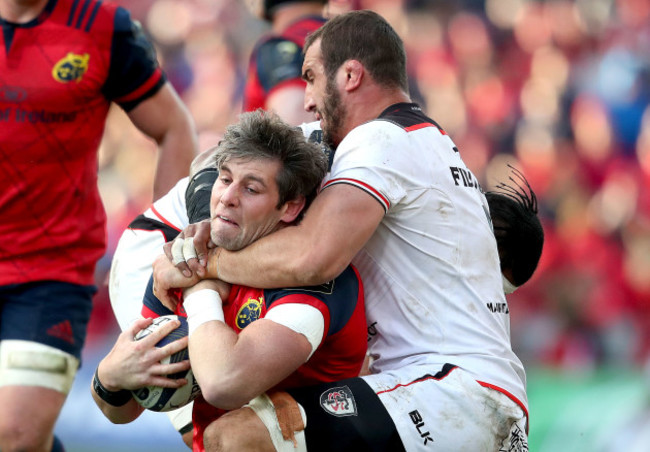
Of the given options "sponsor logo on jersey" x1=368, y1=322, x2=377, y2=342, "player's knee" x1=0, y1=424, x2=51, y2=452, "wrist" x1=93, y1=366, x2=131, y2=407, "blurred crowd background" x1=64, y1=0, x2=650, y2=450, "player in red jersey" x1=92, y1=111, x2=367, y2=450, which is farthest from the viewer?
"blurred crowd background" x1=64, y1=0, x2=650, y2=450

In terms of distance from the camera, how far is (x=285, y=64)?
4.77m

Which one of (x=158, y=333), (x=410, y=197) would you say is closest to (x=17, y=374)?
(x=158, y=333)

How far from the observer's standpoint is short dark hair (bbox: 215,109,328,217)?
2.79 m

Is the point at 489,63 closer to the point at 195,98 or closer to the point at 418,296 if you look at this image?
the point at 195,98

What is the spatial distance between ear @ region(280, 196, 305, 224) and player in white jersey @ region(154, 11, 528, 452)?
3.9 inches

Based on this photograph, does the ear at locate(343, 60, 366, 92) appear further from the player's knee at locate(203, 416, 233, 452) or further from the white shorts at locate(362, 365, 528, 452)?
the player's knee at locate(203, 416, 233, 452)

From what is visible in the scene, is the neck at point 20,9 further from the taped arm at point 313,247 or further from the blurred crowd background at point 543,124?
the blurred crowd background at point 543,124

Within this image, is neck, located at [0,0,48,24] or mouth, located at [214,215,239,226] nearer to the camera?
mouth, located at [214,215,239,226]

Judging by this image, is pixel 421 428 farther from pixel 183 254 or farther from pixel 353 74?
pixel 353 74

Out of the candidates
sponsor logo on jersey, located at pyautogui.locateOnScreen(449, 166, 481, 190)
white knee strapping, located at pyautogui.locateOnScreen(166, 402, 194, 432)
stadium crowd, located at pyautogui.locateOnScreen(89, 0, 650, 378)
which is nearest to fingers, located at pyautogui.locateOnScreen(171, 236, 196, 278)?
sponsor logo on jersey, located at pyautogui.locateOnScreen(449, 166, 481, 190)

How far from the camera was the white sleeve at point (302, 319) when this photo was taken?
2551 mm

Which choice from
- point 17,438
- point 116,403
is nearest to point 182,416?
point 17,438

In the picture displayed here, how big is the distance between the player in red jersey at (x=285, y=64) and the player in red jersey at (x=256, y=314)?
170 cm

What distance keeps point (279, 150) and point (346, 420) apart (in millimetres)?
857
